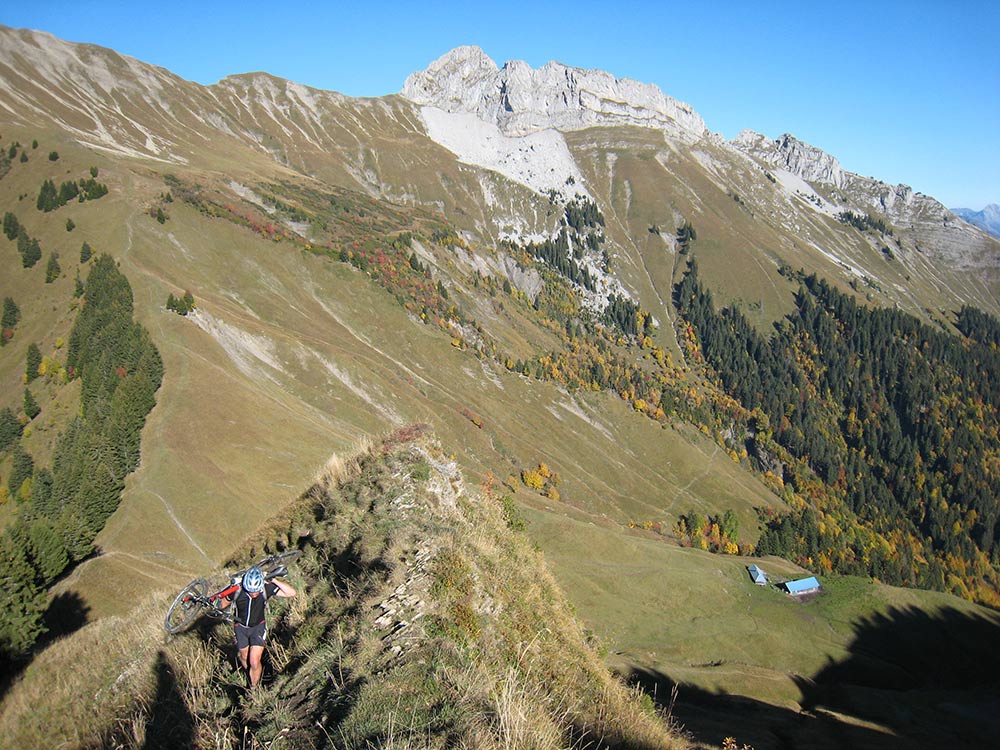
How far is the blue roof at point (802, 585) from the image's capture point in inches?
2933

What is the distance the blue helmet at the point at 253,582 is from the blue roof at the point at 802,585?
79.6 m

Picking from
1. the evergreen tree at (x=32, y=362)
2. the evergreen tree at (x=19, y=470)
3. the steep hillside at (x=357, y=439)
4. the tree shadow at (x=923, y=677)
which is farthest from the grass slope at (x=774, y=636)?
the evergreen tree at (x=32, y=362)

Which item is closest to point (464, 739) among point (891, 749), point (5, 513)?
point (891, 749)

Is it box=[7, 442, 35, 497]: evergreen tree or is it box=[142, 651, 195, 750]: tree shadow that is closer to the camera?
box=[142, 651, 195, 750]: tree shadow

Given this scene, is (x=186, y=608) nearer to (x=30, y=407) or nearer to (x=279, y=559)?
(x=279, y=559)

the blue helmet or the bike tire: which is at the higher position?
the blue helmet

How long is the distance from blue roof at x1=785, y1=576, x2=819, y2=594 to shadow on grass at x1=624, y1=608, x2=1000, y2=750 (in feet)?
24.3

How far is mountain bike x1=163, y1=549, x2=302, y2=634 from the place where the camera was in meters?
11.7

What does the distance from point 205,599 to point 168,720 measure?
2.74 m

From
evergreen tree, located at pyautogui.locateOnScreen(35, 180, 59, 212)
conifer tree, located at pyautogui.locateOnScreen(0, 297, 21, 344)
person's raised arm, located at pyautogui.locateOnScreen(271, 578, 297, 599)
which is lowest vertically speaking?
conifer tree, located at pyautogui.locateOnScreen(0, 297, 21, 344)

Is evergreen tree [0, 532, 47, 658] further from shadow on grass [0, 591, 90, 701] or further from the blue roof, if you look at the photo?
the blue roof

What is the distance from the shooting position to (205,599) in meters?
12.3

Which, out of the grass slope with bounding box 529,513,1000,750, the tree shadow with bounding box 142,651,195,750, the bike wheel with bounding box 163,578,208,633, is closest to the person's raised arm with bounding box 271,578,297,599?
the bike wheel with bounding box 163,578,208,633

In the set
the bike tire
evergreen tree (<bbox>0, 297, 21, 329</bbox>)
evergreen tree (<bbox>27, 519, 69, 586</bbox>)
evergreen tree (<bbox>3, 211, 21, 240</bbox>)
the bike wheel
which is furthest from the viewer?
evergreen tree (<bbox>3, 211, 21, 240</bbox>)
